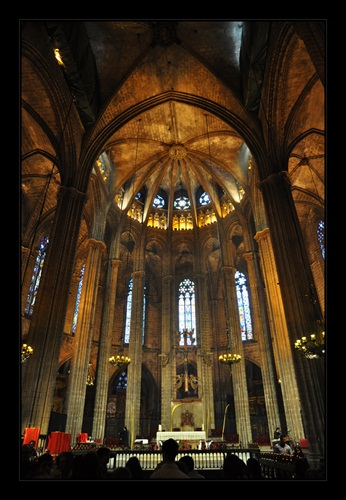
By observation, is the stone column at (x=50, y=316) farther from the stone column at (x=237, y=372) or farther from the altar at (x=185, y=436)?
the stone column at (x=237, y=372)

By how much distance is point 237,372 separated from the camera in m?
18.6

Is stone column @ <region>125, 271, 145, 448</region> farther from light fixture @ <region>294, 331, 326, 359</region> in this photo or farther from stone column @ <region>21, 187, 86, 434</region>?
light fixture @ <region>294, 331, 326, 359</region>

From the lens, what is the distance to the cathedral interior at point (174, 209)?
451 inches

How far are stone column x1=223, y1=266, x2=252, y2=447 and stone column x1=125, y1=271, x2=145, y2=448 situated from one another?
18.0 ft

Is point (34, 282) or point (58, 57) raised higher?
point (58, 57)

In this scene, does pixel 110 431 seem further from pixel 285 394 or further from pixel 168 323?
pixel 285 394

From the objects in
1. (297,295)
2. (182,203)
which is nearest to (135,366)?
(297,295)

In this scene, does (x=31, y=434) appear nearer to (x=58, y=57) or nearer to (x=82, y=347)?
(x=82, y=347)

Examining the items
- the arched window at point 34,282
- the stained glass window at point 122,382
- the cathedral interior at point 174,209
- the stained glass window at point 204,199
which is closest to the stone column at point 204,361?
the cathedral interior at point 174,209

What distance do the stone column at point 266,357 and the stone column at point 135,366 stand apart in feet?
23.2

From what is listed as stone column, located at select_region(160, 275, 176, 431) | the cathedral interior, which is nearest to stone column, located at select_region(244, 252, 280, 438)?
the cathedral interior

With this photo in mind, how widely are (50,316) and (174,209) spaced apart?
17108mm

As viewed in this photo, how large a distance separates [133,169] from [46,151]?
22.5ft
